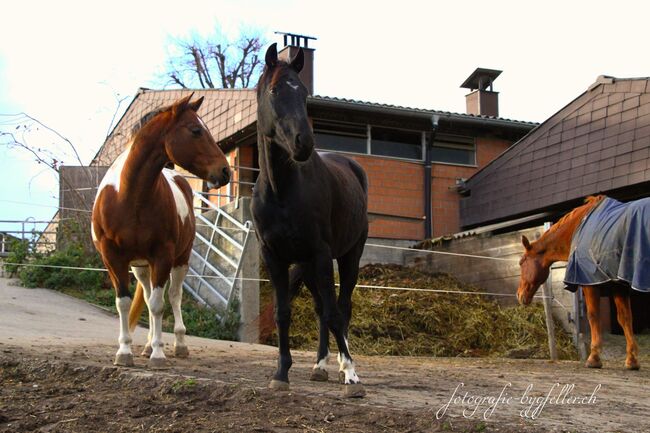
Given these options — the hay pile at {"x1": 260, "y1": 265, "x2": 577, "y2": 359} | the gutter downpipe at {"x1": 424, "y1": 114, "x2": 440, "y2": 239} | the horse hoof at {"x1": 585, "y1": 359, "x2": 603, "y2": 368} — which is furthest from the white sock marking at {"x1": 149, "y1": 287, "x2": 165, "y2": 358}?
the gutter downpipe at {"x1": 424, "y1": 114, "x2": 440, "y2": 239}

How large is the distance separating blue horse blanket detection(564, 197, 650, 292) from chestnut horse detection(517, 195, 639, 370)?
0.21 meters

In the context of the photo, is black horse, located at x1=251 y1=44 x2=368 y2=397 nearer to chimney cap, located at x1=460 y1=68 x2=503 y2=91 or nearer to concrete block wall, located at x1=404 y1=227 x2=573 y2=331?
concrete block wall, located at x1=404 y1=227 x2=573 y2=331

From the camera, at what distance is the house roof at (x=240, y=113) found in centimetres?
1805

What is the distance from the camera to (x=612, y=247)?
328 inches

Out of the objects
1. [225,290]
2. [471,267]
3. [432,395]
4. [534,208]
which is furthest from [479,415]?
[534,208]

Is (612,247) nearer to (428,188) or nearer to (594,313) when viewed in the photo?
(594,313)

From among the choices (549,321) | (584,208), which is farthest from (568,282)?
(549,321)

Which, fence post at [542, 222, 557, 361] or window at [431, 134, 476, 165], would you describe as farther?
window at [431, 134, 476, 165]

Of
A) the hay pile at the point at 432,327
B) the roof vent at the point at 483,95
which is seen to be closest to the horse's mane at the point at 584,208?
the hay pile at the point at 432,327

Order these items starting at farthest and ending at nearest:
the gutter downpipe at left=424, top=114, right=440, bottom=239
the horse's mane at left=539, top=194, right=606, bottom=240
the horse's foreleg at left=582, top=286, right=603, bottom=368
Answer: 1. the gutter downpipe at left=424, top=114, right=440, bottom=239
2. the horse's mane at left=539, top=194, right=606, bottom=240
3. the horse's foreleg at left=582, top=286, right=603, bottom=368

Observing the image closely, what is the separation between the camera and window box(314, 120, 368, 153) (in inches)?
738

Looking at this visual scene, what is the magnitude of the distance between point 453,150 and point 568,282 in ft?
39.8

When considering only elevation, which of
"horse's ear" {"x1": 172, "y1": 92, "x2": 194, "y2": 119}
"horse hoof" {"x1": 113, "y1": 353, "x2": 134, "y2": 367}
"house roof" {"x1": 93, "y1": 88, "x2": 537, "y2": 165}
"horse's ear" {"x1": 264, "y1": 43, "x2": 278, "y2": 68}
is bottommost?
"horse hoof" {"x1": 113, "y1": 353, "x2": 134, "y2": 367}

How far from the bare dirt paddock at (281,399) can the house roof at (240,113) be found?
37.7ft
